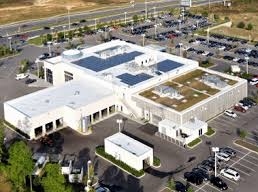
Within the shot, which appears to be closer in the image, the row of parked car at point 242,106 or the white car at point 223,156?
the white car at point 223,156

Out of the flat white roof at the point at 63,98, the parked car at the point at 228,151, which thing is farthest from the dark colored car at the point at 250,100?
the flat white roof at the point at 63,98

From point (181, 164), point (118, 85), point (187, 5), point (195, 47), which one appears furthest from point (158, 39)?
point (181, 164)

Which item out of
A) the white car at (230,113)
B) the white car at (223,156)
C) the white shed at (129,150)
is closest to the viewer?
the white shed at (129,150)

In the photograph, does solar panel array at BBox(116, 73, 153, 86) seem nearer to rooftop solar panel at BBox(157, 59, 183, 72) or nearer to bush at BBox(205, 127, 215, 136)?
rooftop solar panel at BBox(157, 59, 183, 72)

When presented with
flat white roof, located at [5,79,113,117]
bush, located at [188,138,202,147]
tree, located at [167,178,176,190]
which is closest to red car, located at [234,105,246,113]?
bush, located at [188,138,202,147]

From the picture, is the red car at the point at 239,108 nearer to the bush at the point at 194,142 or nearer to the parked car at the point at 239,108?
the parked car at the point at 239,108

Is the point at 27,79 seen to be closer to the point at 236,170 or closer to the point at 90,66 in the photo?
the point at 90,66

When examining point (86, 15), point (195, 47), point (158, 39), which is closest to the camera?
point (195, 47)
